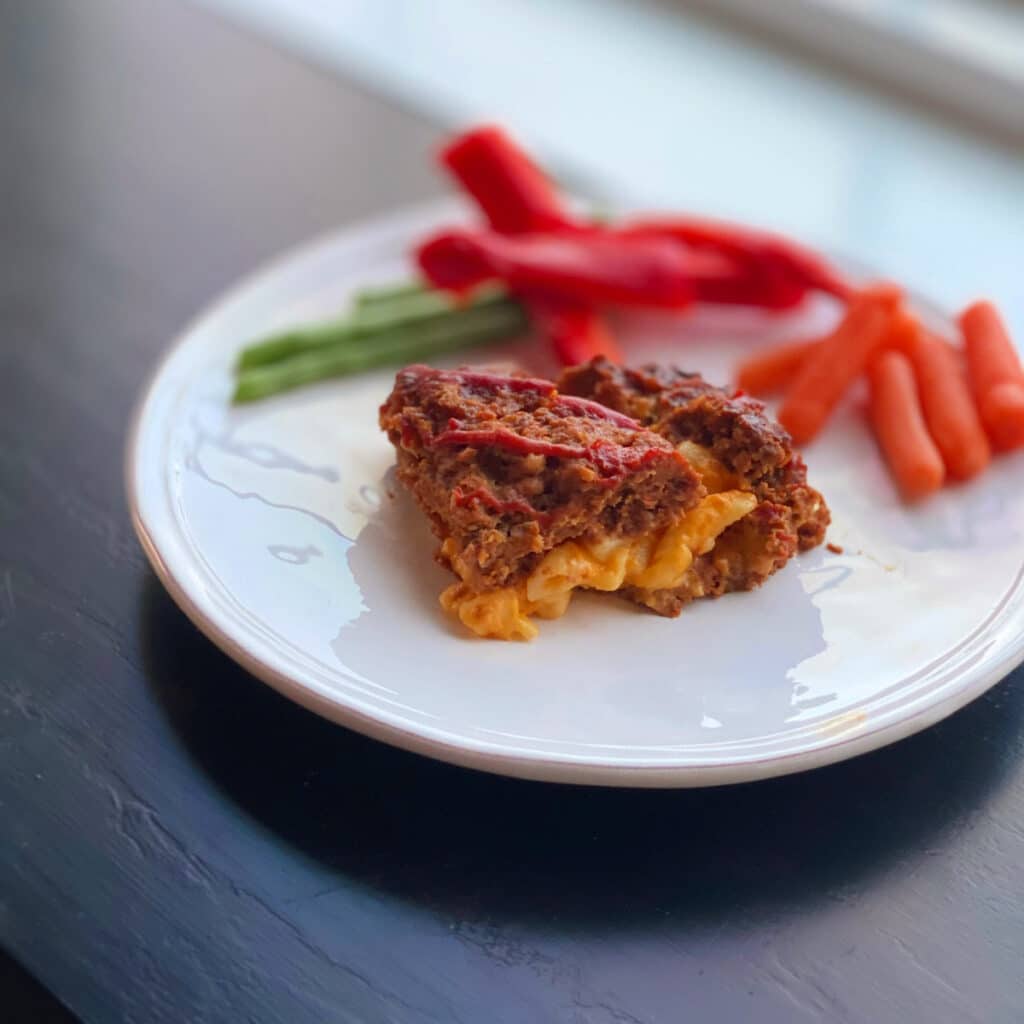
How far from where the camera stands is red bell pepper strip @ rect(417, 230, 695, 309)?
9.28 feet

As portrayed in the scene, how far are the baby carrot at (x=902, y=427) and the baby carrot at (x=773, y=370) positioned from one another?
0.44 feet

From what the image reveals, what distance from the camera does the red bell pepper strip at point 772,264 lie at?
9.40 feet

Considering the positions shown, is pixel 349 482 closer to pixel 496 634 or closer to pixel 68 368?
pixel 496 634

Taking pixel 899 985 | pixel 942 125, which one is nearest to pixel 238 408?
pixel 899 985

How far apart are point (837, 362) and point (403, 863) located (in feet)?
4.44

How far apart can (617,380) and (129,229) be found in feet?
5.26

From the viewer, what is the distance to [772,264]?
288cm

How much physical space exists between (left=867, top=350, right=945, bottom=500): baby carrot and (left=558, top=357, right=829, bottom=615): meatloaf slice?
9.9 inches

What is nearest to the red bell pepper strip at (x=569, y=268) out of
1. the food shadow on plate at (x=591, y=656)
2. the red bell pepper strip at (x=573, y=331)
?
the red bell pepper strip at (x=573, y=331)

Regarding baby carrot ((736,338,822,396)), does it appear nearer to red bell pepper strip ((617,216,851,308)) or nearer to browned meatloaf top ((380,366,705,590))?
red bell pepper strip ((617,216,851,308))

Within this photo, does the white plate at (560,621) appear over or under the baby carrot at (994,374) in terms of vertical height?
under

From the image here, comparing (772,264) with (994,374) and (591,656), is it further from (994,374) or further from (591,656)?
(591,656)

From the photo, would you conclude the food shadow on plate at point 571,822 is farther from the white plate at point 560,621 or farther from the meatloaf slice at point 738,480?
the meatloaf slice at point 738,480

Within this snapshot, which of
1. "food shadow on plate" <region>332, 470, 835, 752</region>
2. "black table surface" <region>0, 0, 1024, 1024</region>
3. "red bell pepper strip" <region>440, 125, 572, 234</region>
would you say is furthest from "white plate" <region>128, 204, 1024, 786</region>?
"red bell pepper strip" <region>440, 125, 572, 234</region>
